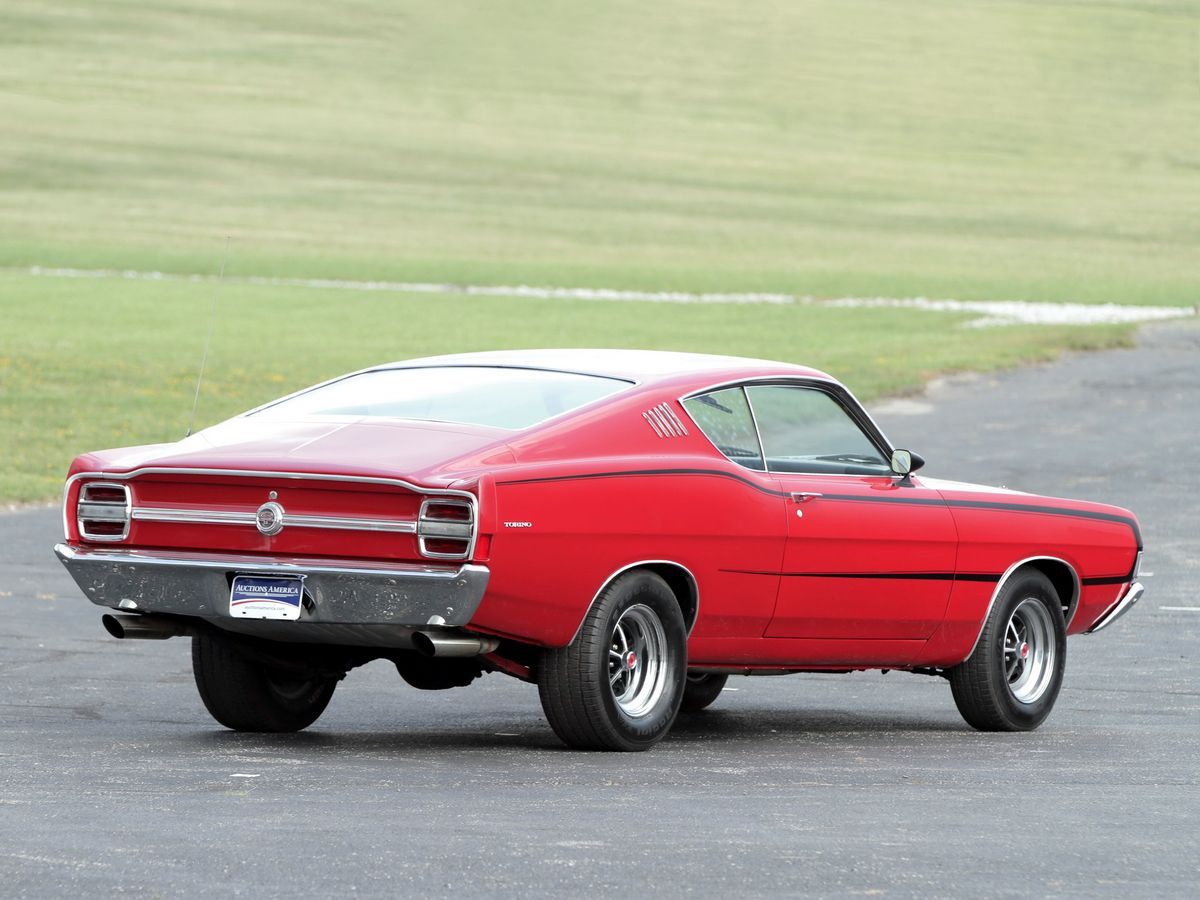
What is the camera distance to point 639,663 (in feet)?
27.0

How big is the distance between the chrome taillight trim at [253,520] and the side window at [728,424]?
1.43 metres

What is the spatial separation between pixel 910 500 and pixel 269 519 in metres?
2.75

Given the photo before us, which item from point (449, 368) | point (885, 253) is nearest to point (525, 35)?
point (885, 253)

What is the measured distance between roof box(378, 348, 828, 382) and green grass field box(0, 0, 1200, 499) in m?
10.5

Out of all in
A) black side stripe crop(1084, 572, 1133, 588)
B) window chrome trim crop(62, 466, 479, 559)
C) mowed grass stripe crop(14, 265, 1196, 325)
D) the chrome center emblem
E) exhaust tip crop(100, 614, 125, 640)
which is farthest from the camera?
mowed grass stripe crop(14, 265, 1196, 325)

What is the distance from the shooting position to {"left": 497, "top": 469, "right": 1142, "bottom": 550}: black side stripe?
26.1 ft

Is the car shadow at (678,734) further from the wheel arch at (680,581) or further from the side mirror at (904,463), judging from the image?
the side mirror at (904,463)

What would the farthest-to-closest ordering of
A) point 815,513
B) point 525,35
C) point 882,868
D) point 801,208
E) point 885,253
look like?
point 525,35, point 801,208, point 885,253, point 815,513, point 882,868

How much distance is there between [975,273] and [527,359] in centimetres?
4677

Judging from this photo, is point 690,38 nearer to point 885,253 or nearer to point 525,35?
point 525,35

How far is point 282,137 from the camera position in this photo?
87812mm

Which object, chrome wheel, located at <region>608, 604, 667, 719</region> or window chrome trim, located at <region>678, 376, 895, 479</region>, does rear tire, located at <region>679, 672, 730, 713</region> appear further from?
chrome wheel, located at <region>608, 604, 667, 719</region>

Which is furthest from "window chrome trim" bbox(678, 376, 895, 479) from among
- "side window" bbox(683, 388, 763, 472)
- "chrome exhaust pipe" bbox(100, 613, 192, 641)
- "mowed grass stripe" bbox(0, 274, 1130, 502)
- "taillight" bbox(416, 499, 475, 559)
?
"mowed grass stripe" bbox(0, 274, 1130, 502)

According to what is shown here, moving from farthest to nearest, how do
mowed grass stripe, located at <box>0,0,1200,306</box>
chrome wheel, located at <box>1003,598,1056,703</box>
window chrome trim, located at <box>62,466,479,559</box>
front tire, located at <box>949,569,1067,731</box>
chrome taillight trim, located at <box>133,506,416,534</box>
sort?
mowed grass stripe, located at <box>0,0,1200,306</box>, chrome wheel, located at <box>1003,598,1056,703</box>, front tire, located at <box>949,569,1067,731</box>, chrome taillight trim, located at <box>133,506,416,534</box>, window chrome trim, located at <box>62,466,479,559</box>
